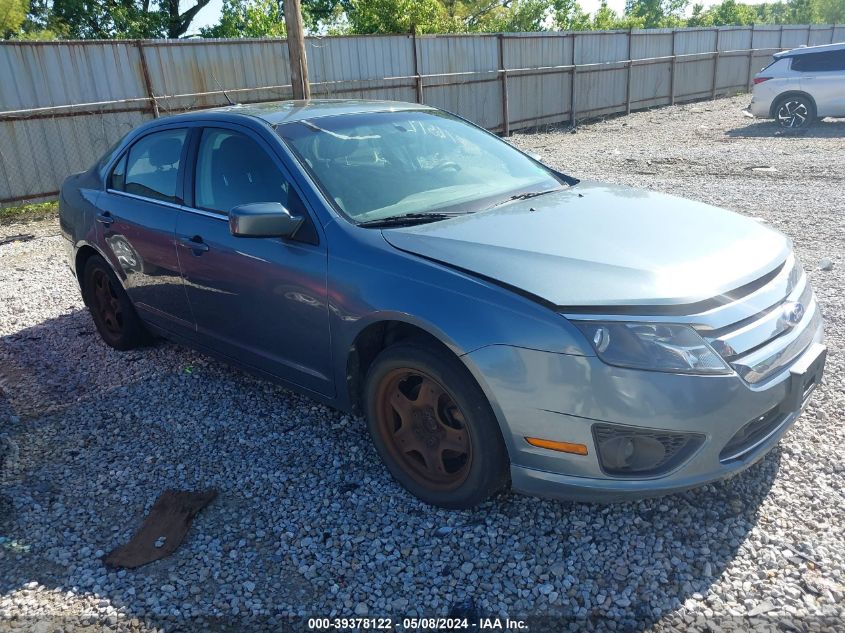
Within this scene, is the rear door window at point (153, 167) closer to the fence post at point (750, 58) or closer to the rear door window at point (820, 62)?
the rear door window at point (820, 62)

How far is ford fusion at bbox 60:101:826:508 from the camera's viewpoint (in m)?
2.46

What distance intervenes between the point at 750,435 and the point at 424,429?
130 cm

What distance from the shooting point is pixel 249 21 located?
22453 millimetres

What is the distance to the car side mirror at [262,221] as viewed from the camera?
3.09 meters

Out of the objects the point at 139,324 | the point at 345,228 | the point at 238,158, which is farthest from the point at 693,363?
the point at 139,324

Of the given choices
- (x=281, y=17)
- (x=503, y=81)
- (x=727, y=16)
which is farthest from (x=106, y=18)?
(x=727, y=16)

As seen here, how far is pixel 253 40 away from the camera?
1232 cm

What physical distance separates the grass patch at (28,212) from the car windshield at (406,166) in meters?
8.28

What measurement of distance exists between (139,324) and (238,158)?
1795 mm

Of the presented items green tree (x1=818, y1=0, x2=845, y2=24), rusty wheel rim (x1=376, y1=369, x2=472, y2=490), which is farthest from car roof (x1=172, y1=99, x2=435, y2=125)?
green tree (x1=818, y1=0, x2=845, y2=24)

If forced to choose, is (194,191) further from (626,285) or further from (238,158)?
(626,285)

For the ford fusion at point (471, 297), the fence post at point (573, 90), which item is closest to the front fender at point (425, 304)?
the ford fusion at point (471, 297)

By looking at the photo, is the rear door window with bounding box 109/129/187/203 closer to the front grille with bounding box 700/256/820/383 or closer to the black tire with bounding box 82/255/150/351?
the black tire with bounding box 82/255/150/351

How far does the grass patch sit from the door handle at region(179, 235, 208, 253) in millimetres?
7690
